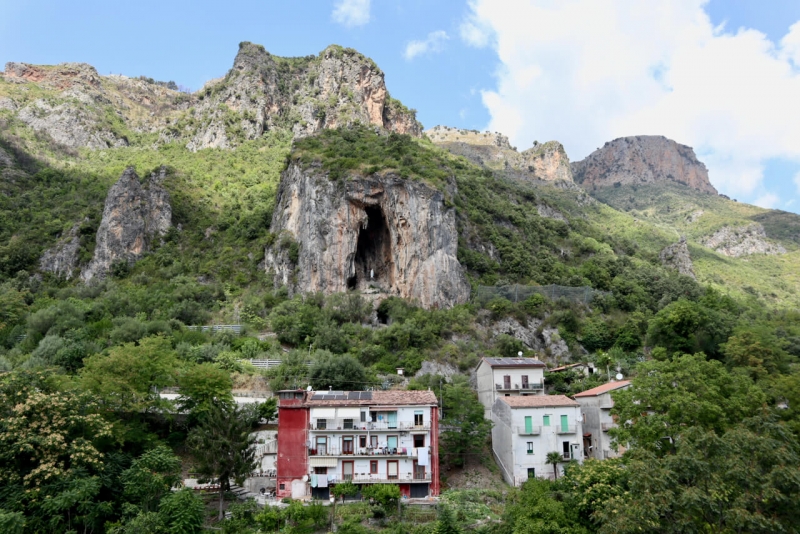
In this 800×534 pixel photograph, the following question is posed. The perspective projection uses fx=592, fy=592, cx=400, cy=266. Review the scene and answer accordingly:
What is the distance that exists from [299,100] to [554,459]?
108328 millimetres

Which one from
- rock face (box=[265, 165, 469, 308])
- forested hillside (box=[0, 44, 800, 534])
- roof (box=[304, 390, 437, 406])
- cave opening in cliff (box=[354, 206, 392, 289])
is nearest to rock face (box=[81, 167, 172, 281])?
forested hillside (box=[0, 44, 800, 534])

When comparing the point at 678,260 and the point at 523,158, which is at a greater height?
the point at 523,158

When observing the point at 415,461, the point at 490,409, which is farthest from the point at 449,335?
the point at 415,461

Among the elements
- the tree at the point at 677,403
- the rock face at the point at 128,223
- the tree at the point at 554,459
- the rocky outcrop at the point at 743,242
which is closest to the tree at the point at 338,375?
the tree at the point at 554,459

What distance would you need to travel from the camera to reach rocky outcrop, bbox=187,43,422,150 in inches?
4665

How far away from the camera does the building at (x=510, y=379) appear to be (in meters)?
45.2

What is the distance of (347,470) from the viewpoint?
118 feet

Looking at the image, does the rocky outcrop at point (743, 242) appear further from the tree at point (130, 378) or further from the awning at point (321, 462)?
the tree at point (130, 378)

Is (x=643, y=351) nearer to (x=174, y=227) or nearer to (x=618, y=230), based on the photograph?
(x=174, y=227)

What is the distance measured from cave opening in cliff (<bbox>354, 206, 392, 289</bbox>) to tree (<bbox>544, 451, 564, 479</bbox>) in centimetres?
3670

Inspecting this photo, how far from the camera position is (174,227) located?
85.9 meters

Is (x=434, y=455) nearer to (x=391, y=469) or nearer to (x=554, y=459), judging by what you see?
(x=391, y=469)

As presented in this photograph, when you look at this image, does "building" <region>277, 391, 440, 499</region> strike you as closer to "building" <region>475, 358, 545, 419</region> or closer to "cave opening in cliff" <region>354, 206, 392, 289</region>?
"building" <region>475, 358, 545, 419</region>

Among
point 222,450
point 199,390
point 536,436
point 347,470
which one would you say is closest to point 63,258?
point 199,390
